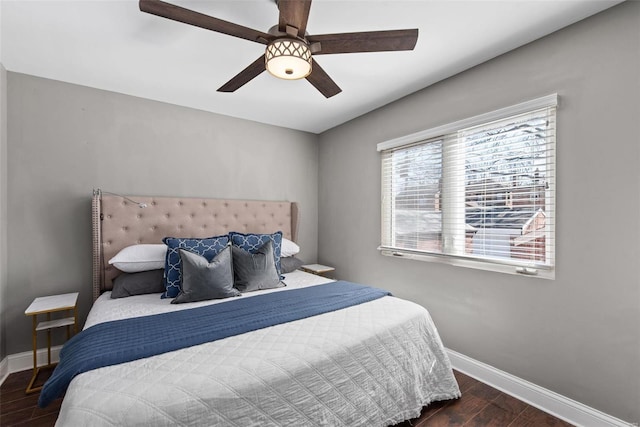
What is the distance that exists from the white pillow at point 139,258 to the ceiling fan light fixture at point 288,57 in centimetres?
185

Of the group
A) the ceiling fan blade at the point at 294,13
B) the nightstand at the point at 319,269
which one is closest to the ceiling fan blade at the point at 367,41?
the ceiling fan blade at the point at 294,13

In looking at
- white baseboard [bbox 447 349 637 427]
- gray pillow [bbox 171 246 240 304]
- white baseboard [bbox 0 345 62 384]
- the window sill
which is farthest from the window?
white baseboard [bbox 0 345 62 384]

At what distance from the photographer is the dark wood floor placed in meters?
1.82

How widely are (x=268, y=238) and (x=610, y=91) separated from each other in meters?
2.68

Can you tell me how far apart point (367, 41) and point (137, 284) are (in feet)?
7.97

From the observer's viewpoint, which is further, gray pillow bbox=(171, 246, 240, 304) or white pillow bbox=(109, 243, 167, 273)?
white pillow bbox=(109, 243, 167, 273)

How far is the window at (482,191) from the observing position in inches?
77.6

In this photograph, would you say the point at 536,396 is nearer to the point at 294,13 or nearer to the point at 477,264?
the point at 477,264

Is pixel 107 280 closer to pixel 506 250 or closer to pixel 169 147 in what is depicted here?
pixel 169 147

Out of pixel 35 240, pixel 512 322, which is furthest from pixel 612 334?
pixel 35 240

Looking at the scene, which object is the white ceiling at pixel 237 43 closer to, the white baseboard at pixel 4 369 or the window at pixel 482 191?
the window at pixel 482 191

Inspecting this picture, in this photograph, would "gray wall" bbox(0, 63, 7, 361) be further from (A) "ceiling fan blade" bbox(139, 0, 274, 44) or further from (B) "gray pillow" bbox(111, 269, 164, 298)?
(A) "ceiling fan blade" bbox(139, 0, 274, 44)

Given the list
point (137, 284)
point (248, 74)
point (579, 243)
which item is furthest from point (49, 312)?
point (579, 243)

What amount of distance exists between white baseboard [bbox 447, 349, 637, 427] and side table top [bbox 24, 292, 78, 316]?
311cm
